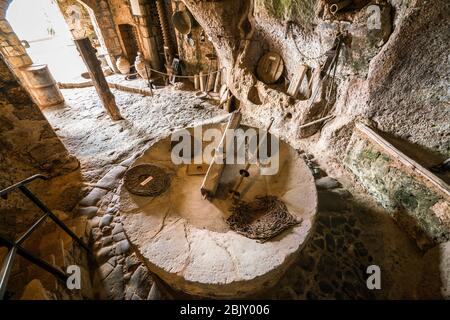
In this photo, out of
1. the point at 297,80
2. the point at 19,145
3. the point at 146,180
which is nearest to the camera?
the point at 146,180

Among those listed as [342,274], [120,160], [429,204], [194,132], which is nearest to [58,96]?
[120,160]

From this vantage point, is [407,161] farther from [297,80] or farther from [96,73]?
[96,73]

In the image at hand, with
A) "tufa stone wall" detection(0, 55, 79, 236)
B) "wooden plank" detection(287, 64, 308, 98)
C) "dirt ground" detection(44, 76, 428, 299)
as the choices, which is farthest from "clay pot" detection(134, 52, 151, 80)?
"wooden plank" detection(287, 64, 308, 98)

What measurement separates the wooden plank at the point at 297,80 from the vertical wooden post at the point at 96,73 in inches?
204

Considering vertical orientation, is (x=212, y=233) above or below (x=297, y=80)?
below

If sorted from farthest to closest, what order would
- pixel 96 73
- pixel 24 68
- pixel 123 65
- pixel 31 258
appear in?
pixel 123 65 → pixel 24 68 → pixel 96 73 → pixel 31 258

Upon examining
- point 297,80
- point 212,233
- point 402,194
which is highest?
point 297,80

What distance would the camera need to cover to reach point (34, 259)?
1.95 m

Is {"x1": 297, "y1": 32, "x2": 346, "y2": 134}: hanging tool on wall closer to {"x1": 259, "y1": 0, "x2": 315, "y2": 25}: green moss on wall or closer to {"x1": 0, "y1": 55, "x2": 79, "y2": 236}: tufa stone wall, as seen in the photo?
{"x1": 259, "y1": 0, "x2": 315, "y2": 25}: green moss on wall

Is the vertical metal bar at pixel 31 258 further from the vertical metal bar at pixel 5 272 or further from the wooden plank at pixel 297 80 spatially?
the wooden plank at pixel 297 80

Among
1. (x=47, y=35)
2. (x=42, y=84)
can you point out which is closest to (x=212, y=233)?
(x=42, y=84)

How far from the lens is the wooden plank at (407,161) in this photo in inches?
107

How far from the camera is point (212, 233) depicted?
2.74 metres

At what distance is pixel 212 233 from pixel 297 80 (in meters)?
4.41
